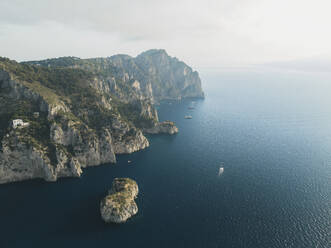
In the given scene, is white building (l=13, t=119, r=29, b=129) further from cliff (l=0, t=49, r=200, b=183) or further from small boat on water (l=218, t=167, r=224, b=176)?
small boat on water (l=218, t=167, r=224, b=176)

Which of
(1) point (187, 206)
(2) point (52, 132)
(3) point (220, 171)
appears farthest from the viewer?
(3) point (220, 171)

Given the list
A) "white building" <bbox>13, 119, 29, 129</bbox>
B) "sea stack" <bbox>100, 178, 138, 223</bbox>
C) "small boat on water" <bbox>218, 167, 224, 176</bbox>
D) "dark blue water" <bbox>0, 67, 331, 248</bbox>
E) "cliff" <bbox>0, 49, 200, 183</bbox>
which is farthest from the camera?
"small boat on water" <bbox>218, 167, 224, 176</bbox>

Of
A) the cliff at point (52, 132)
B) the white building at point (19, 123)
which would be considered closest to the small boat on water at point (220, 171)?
the cliff at point (52, 132)

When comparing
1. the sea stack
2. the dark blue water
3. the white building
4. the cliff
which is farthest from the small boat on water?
the white building

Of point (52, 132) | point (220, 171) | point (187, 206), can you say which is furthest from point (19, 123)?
point (220, 171)

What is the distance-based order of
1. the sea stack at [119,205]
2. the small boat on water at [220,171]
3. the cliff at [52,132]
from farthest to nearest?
the small boat on water at [220,171] < the cliff at [52,132] < the sea stack at [119,205]

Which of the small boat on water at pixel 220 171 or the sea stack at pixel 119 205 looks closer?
the sea stack at pixel 119 205

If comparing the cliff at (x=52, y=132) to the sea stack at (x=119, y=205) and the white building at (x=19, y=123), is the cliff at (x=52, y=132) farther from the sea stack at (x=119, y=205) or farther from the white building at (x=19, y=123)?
the sea stack at (x=119, y=205)

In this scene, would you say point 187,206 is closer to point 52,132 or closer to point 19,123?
point 52,132

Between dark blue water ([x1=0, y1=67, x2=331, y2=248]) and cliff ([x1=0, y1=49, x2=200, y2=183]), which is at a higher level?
cliff ([x1=0, y1=49, x2=200, y2=183])

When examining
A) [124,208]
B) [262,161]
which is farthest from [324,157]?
[124,208]
